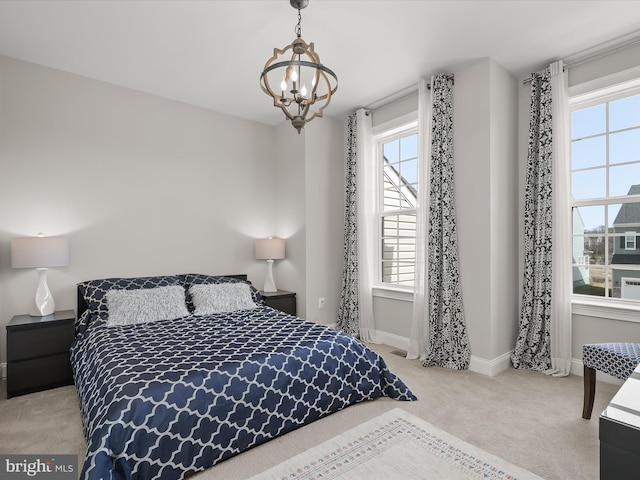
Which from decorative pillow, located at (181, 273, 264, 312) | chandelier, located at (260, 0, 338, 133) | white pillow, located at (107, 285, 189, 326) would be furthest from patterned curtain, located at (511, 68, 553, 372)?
white pillow, located at (107, 285, 189, 326)

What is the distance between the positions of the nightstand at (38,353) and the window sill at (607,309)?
426cm

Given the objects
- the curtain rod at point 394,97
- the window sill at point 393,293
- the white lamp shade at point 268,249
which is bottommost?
the window sill at point 393,293

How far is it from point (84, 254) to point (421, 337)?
3.38 metres

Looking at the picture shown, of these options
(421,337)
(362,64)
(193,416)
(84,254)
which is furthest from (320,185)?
(193,416)

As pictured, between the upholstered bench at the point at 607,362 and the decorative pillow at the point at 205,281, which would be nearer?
the upholstered bench at the point at 607,362

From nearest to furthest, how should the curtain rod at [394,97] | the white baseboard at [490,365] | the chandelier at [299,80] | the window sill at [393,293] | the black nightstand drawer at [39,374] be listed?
the chandelier at [299,80] → the black nightstand drawer at [39,374] → the white baseboard at [490,365] → the curtain rod at [394,97] → the window sill at [393,293]

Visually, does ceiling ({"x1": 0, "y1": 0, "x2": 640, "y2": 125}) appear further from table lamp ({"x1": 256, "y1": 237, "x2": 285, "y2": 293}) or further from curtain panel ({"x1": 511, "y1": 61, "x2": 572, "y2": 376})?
table lamp ({"x1": 256, "y1": 237, "x2": 285, "y2": 293})

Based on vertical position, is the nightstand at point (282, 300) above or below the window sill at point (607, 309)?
below

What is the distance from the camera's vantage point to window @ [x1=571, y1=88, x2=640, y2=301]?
290 cm

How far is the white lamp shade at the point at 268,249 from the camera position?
4348mm

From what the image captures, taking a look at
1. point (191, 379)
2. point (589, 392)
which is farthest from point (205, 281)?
point (589, 392)

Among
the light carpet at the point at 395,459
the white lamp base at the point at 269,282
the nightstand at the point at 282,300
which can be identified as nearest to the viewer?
the light carpet at the point at 395,459

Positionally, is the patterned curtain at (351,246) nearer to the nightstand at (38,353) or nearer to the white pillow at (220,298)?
the white pillow at (220,298)

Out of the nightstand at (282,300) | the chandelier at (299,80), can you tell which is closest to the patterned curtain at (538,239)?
the chandelier at (299,80)
